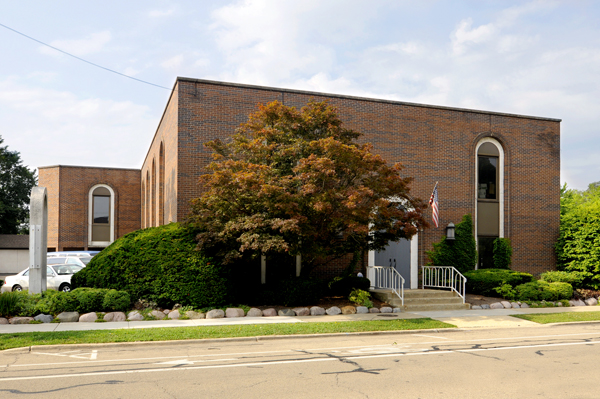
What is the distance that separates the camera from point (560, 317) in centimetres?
1448

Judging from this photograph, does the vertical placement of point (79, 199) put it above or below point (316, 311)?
above

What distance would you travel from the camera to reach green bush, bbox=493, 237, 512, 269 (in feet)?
67.8

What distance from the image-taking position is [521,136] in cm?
2181

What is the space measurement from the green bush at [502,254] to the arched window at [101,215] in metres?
28.2

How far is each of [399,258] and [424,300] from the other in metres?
3.72

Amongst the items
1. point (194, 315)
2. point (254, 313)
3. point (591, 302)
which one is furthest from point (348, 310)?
point (591, 302)

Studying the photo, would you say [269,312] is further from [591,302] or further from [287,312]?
[591,302]

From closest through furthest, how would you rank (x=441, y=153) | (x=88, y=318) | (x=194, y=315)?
(x=88, y=318)
(x=194, y=315)
(x=441, y=153)

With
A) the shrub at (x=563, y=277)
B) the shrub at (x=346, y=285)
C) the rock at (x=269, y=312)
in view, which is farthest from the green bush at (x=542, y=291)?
the rock at (x=269, y=312)

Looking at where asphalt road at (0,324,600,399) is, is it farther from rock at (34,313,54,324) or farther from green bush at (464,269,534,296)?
green bush at (464,269,534,296)

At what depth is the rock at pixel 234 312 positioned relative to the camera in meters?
13.7

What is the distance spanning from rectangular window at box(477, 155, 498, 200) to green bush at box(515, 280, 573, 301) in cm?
462

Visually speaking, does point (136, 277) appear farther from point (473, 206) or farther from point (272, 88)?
point (473, 206)

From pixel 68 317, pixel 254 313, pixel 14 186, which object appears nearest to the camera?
pixel 68 317
